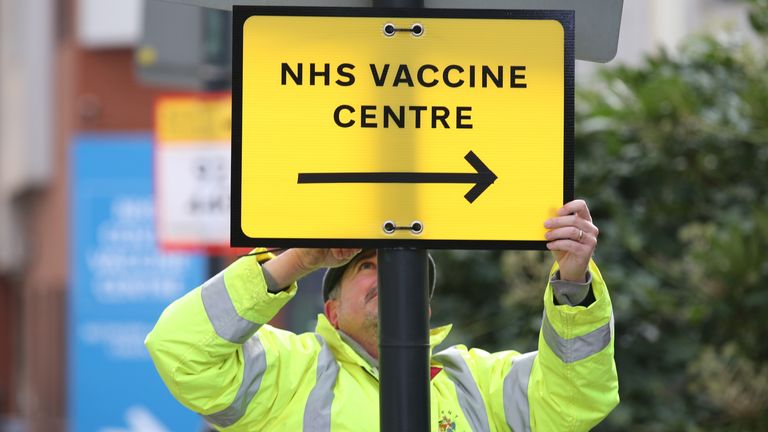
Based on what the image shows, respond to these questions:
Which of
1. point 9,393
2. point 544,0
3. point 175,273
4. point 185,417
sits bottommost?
point 9,393

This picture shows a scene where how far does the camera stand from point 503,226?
2.86m

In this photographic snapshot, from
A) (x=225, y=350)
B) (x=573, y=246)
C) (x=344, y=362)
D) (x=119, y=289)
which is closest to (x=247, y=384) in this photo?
(x=225, y=350)

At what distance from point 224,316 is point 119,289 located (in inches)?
397

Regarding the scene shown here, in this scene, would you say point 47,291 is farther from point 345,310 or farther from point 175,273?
point 345,310

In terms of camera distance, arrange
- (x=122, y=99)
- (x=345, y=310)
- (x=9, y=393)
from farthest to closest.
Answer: (x=9, y=393)
(x=122, y=99)
(x=345, y=310)

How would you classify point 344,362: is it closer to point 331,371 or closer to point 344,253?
point 331,371

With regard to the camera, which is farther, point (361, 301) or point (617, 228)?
point (617, 228)

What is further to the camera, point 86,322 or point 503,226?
point 86,322

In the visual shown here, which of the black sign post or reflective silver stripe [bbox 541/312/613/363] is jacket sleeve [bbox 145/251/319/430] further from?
reflective silver stripe [bbox 541/312/613/363]

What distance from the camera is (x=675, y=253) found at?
612cm

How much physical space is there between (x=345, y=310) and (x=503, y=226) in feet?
2.85

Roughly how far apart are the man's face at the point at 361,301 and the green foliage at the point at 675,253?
7.20ft

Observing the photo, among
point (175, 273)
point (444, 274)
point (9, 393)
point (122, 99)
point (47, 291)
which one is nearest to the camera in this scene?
point (444, 274)

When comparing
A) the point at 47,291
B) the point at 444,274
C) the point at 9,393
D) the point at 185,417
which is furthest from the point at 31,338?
the point at 444,274
